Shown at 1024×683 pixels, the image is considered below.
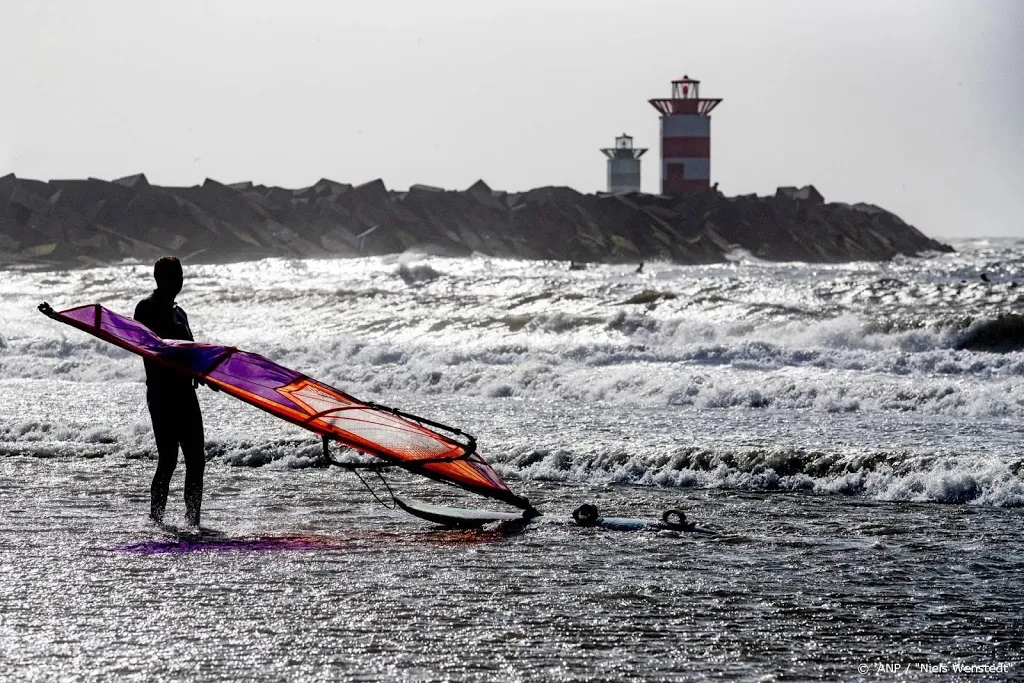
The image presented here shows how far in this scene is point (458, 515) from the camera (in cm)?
616

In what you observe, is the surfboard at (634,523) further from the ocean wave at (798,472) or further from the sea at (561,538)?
the ocean wave at (798,472)

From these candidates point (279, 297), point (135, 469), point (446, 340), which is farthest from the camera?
point (279, 297)

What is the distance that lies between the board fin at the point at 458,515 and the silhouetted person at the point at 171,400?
942 mm

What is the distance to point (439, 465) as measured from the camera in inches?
248

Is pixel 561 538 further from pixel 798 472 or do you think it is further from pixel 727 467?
pixel 798 472

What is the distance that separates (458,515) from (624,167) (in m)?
78.4

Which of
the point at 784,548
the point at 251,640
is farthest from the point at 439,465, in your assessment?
the point at 251,640

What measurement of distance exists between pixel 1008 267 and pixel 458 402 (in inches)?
1747

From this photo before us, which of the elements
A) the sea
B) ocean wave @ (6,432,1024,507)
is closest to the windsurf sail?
the sea

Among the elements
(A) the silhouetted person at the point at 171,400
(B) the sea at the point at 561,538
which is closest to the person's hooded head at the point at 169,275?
(A) the silhouetted person at the point at 171,400

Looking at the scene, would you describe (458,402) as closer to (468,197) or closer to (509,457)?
(509,457)

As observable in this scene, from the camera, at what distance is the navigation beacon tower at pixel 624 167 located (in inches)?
3268

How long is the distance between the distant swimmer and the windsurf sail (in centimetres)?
13

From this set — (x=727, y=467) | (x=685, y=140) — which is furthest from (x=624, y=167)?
(x=727, y=467)
